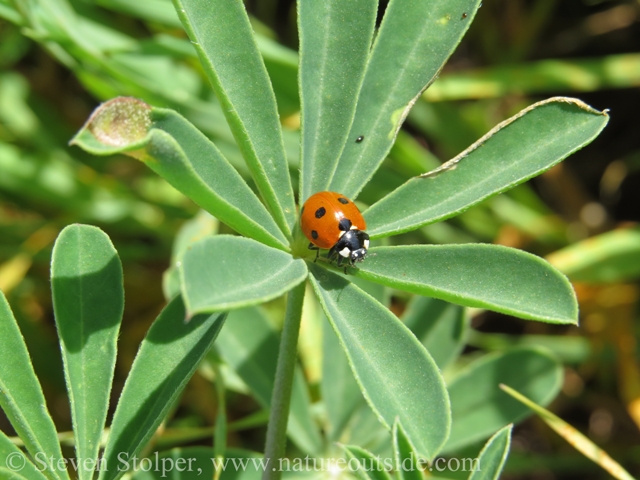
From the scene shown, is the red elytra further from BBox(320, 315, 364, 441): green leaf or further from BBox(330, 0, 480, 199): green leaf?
BBox(320, 315, 364, 441): green leaf

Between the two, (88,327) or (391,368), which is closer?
(391,368)

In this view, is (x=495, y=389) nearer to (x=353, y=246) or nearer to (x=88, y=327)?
(x=353, y=246)

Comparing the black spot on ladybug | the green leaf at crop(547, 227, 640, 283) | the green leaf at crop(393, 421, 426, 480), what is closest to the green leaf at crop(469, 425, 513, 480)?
the green leaf at crop(393, 421, 426, 480)

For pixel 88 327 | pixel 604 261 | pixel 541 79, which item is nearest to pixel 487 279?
pixel 88 327

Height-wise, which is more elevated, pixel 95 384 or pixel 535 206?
pixel 535 206

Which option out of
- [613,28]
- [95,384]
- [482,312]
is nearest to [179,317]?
[95,384]

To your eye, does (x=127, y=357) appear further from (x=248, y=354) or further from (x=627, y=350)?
(x=627, y=350)
